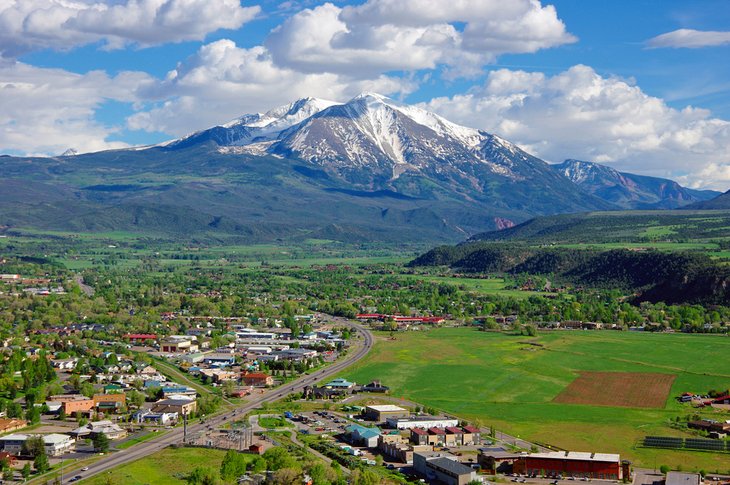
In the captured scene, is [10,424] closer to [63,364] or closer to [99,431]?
[99,431]

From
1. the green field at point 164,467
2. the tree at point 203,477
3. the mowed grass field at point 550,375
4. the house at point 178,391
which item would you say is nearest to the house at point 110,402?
the house at point 178,391

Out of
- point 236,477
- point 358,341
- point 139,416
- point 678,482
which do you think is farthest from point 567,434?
point 358,341

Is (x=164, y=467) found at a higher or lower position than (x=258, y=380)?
lower

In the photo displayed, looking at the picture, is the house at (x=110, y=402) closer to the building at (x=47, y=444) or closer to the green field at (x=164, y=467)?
the building at (x=47, y=444)

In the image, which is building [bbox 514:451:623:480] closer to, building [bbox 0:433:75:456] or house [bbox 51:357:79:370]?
building [bbox 0:433:75:456]

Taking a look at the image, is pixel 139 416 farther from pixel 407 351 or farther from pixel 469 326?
pixel 469 326

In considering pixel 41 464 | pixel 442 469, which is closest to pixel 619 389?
pixel 442 469

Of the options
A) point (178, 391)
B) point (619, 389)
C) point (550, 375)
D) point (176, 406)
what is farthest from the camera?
point (550, 375)

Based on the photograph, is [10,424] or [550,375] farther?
[550,375]
